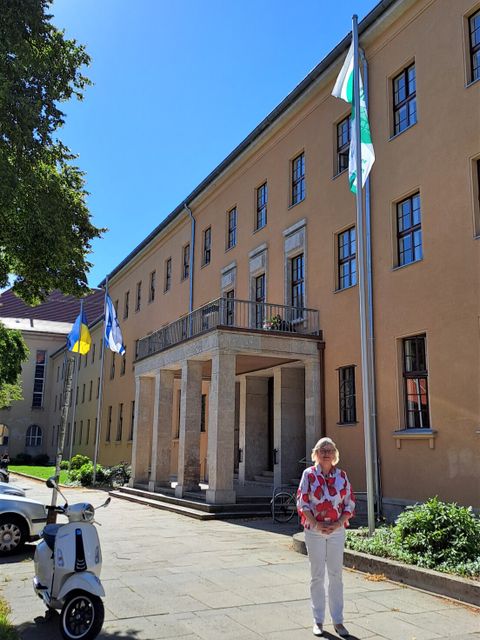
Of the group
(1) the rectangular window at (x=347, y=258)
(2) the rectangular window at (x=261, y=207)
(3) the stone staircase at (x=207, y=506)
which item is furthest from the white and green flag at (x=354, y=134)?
(2) the rectangular window at (x=261, y=207)

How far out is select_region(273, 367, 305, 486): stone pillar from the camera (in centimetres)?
1809

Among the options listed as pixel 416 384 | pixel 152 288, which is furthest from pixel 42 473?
pixel 416 384

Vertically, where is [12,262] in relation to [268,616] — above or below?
above

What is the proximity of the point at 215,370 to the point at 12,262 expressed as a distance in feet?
19.3

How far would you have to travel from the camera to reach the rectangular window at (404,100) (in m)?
15.1

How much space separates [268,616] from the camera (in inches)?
247

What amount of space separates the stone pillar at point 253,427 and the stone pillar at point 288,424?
2.45m

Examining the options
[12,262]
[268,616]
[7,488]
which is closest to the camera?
[268,616]

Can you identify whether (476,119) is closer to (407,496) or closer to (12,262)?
(407,496)

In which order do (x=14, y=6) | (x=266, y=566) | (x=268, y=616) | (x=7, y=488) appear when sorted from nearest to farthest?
(x=268, y=616)
(x=266, y=566)
(x=14, y=6)
(x=7, y=488)

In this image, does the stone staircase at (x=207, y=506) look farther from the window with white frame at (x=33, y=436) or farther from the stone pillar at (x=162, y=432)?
the window with white frame at (x=33, y=436)

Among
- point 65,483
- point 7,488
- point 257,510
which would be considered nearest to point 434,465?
point 257,510

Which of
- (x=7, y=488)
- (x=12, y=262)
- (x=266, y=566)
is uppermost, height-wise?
(x=12, y=262)

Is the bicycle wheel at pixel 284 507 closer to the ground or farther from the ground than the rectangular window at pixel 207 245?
closer to the ground
